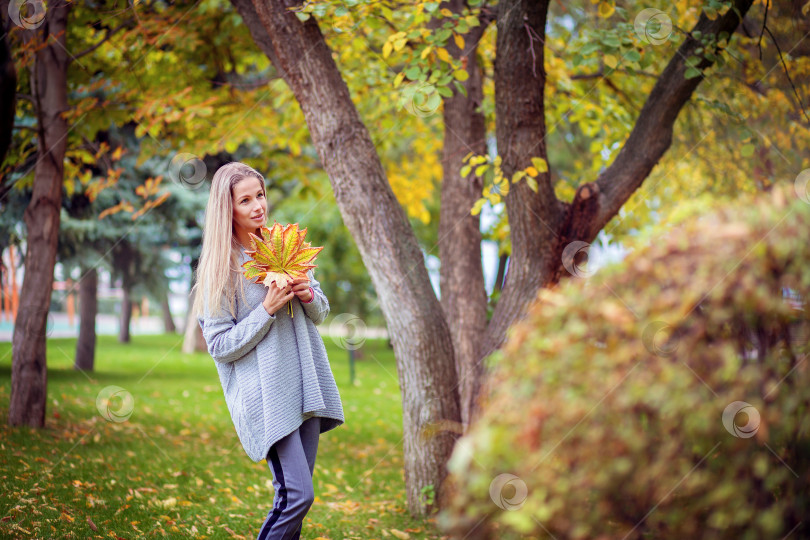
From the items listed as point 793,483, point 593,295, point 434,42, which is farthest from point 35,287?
point 793,483

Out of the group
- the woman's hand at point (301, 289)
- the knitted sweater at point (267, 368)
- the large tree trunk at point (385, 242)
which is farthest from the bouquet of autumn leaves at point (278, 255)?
the large tree trunk at point (385, 242)

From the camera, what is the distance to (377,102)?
319 inches

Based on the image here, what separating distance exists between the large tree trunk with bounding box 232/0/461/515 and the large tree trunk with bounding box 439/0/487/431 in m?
0.87

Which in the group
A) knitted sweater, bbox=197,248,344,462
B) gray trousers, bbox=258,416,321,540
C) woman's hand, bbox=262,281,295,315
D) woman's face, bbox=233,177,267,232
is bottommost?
gray trousers, bbox=258,416,321,540

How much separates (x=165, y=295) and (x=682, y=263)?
12.2 metres

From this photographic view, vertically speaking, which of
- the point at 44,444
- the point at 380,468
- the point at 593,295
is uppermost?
the point at 593,295

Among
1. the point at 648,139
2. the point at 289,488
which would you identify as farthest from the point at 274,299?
the point at 648,139

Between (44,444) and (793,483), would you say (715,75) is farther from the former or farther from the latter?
(44,444)

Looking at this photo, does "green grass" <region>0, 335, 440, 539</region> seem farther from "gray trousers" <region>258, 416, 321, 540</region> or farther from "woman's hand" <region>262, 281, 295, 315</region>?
"woman's hand" <region>262, 281, 295, 315</region>

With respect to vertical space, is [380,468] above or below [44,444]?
below

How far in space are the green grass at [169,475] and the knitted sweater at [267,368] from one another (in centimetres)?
156

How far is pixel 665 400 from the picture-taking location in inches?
60.4

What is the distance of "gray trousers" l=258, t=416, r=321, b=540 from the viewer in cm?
255

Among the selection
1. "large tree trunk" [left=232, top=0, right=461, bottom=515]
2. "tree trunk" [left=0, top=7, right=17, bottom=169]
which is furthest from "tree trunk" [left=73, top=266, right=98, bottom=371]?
"tree trunk" [left=0, top=7, right=17, bottom=169]
